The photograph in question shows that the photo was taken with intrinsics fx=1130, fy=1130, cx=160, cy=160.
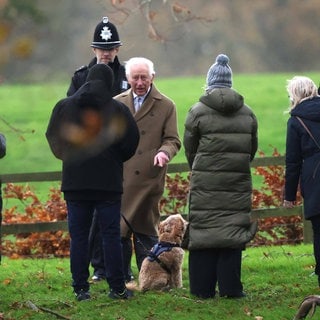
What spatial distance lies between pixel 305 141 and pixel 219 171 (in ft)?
2.76

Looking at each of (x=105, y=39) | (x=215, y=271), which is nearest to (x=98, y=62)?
(x=105, y=39)

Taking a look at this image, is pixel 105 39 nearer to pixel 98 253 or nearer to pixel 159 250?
pixel 98 253

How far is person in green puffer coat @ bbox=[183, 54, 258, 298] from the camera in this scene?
9266 millimetres

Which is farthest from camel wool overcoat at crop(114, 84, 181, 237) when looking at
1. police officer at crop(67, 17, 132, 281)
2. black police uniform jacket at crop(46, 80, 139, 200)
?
black police uniform jacket at crop(46, 80, 139, 200)

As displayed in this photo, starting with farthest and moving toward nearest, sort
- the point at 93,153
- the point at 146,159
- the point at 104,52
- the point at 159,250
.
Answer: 1. the point at 104,52
2. the point at 146,159
3. the point at 159,250
4. the point at 93,153

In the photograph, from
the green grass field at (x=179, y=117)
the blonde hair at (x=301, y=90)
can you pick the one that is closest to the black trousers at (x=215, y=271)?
the blonde hair at (x=301, y=90)

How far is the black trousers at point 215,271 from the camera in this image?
31.0 feet

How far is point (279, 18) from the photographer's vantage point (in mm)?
24828

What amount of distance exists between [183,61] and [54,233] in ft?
45.3

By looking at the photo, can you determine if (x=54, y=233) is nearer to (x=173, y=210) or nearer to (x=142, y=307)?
(x=173, y=210)

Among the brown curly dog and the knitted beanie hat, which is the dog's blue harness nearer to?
the brown curly dog

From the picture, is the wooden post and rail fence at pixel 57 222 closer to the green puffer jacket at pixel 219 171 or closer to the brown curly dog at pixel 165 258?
the brown curly dog at pixel 165 258

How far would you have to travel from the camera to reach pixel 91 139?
9156 millimetres

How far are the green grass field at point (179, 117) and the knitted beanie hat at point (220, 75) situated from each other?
292 inches
